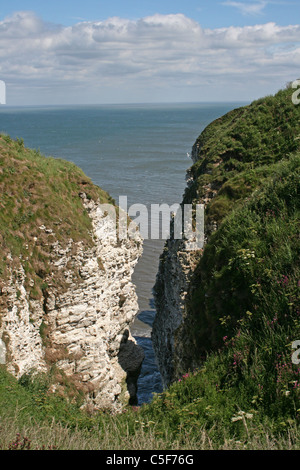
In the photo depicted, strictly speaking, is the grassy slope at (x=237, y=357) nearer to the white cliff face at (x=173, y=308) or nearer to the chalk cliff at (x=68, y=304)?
the white cliff face at (x=173, y=308)

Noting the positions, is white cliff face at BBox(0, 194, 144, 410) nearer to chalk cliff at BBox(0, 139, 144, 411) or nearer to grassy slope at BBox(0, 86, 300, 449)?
chalk cliff at BBox(0, 139, 144, 411)

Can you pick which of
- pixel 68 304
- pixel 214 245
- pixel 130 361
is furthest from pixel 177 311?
pixel 68 304

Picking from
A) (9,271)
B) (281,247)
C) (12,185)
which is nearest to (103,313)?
(9,271)

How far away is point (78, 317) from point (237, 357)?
927cm

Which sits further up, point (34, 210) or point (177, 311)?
point (34, 210)

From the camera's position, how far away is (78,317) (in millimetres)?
19781

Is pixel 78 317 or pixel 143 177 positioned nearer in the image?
pixel 78 317

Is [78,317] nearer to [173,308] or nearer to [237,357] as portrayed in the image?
[173,308]

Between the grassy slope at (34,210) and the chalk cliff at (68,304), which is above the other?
the grassy slope at (34,210)

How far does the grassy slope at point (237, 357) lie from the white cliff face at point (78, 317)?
2.13 meters

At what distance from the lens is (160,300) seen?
1262 inches

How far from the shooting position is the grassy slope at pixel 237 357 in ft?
33.6

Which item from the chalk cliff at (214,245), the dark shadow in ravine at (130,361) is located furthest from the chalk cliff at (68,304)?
the chalk cliff at (214,245)
